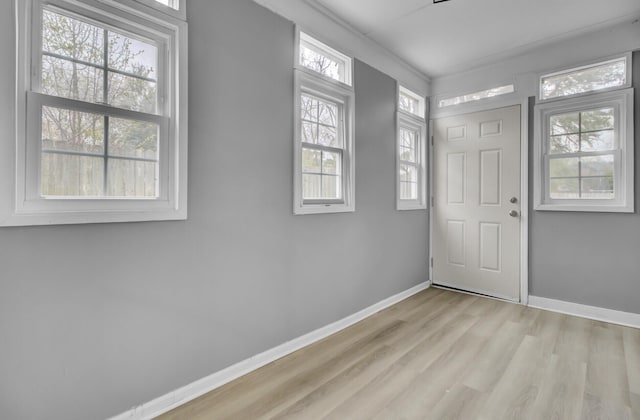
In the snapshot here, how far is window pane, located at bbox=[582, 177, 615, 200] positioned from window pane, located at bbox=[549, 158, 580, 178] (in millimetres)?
135

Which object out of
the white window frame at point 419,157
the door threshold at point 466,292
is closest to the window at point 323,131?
the white window frame at point 419,157

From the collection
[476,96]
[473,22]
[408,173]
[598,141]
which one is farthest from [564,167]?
[473,22]

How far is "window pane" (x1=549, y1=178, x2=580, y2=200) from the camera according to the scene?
3.21m

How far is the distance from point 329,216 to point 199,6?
1.76 m

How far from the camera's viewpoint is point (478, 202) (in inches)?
151

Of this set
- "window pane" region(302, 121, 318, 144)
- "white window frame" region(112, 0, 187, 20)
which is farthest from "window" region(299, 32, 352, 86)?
"white window frame" region(112, 0, 187, 20)

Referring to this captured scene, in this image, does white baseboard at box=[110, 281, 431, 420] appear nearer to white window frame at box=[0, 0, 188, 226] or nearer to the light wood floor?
the light wood floor

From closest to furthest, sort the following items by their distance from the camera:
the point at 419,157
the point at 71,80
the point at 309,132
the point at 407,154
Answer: the point at 71,80 → the point at 309,132 → the point at 407,154 → the point at 419,157

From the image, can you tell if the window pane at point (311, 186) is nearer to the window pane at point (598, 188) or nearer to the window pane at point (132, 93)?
the window pane at point (132, 93)

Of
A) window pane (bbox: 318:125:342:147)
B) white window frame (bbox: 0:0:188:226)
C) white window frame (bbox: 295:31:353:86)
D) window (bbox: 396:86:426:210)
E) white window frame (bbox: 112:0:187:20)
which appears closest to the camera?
white window frame (bbox: 0:0:188:226)

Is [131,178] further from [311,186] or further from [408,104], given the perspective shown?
[408,104]

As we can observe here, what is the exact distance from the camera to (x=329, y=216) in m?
2.78

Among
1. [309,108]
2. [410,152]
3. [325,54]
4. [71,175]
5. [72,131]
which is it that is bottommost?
[71,175]

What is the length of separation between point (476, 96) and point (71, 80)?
3977 millimetres
